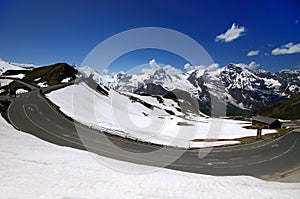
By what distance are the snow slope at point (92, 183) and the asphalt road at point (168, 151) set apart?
352 inches

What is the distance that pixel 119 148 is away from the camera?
1366 inches

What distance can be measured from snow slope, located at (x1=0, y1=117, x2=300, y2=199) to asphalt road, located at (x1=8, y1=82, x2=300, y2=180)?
8938mm

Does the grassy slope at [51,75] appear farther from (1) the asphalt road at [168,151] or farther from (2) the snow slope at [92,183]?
(2) the snow slope at [92,183]

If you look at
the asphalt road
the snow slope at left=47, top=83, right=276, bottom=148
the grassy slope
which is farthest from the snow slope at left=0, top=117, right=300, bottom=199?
the grassy slope

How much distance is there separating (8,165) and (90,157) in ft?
25.5

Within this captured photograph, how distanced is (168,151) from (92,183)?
2305 centimetres

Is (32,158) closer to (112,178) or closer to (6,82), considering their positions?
(112,178)

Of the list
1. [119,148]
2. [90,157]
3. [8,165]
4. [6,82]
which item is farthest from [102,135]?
[6,82]

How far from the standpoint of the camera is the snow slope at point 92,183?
1443cm

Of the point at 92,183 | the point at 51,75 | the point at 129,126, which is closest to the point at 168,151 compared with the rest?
the point at 92,183

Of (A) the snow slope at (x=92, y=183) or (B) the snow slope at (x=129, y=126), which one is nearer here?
(A) the snow slope at (x=92, y=183)

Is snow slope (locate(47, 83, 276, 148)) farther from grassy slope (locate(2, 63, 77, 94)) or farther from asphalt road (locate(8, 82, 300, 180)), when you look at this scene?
grassy slope (locate(2, 63, 77, 94))

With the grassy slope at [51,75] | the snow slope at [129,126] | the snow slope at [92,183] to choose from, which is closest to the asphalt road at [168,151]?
the snow slope at [129,126]

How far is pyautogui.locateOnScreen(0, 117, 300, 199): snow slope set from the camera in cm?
1443
